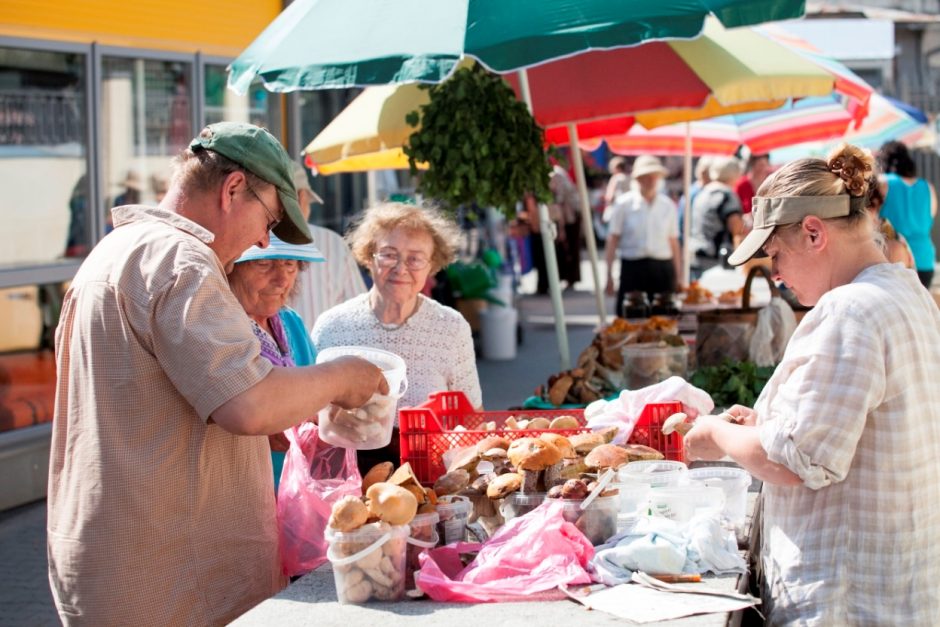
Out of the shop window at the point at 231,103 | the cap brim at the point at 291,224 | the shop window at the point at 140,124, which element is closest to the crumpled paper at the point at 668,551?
the cap brim at the point at 291,224

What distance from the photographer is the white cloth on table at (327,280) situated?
5.81 m

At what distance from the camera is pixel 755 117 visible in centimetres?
1078

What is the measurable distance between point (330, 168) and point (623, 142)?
406 centimetres

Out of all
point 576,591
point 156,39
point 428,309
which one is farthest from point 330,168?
point 576,591

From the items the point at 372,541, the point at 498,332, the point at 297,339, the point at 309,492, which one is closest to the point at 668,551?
the point at 372,541

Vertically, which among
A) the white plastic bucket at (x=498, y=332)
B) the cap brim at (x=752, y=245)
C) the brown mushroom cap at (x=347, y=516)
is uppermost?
the cap brim at (x=752, y=245)

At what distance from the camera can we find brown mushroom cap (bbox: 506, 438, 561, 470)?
2947mm

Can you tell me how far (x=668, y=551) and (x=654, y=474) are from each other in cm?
39

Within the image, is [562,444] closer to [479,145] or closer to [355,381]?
[355,381]

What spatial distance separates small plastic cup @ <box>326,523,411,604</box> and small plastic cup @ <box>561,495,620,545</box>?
469 millimetres

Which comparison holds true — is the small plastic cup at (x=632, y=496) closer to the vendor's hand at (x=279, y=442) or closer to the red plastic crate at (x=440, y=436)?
the red plastic crate at (x=440, y=436)

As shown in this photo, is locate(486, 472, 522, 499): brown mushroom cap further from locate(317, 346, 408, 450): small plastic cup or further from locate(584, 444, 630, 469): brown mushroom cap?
locate(317, 346, 408, 450): small plastic cup

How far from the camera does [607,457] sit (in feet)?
9.86

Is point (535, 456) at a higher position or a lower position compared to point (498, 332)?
higher
